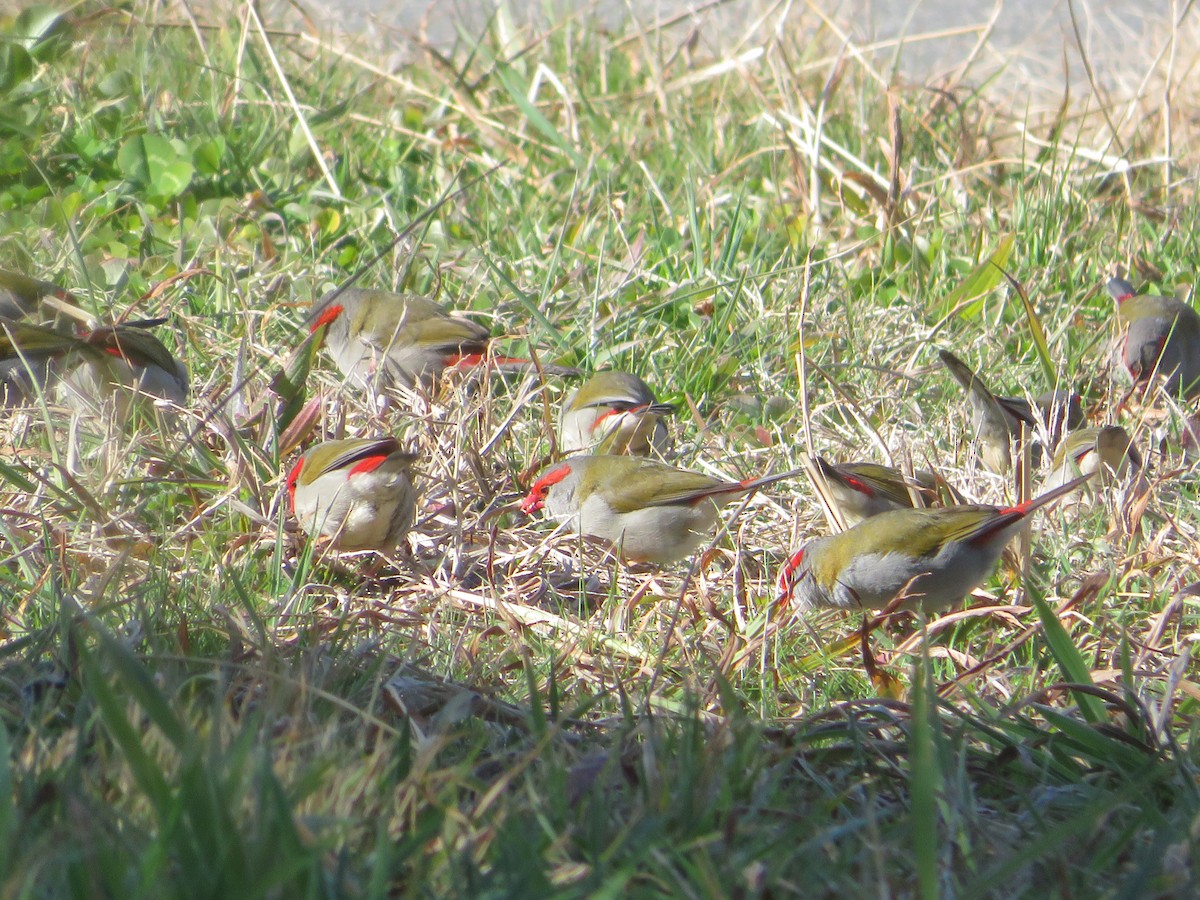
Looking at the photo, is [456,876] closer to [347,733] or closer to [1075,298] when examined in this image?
[347,733]

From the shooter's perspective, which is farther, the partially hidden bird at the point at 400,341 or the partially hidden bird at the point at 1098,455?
the partially hidden bird at the point at 400,341

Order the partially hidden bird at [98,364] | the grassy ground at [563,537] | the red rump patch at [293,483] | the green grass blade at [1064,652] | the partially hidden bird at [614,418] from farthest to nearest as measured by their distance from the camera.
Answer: the partially hidden bird at [614,418], the partially hidden bird at [98,364], the red rump patch at [293,483], the green grass blade at [1064,652], the grassy ground at [563,537]

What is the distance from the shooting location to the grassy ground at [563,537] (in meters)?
1.85

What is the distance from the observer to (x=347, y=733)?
7.34ft

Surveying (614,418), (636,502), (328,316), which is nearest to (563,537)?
(636,502)

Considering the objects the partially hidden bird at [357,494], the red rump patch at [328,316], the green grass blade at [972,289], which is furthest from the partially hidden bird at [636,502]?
the green grass blade at [972,289]

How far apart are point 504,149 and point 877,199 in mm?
1770

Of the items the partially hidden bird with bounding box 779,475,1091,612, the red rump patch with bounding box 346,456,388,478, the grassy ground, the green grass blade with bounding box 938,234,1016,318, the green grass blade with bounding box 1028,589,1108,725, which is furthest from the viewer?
the green grass blade with bounding box 938,234,1016,318

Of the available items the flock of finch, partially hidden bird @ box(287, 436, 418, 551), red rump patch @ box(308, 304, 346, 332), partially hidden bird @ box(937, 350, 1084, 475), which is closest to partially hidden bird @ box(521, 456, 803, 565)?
the flock of finch

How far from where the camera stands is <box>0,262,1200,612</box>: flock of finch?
10.6 ft

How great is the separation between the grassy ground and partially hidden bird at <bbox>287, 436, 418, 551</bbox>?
0.08 meters

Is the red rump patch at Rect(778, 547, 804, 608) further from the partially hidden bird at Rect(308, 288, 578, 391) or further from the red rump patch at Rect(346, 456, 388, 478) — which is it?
the partially hidden bird at Rect(308, 288, 578, 391)

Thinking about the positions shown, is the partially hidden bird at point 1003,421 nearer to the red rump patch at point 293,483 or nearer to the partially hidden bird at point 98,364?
the red rump patch at point 293,483

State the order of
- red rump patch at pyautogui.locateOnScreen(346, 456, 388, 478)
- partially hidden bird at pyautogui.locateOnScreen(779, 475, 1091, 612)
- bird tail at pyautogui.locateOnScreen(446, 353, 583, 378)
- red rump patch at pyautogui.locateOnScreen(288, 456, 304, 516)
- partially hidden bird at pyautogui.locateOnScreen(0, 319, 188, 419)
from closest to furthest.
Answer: partially hidden bird at pyautogui.locateOnScreen(779, 475, 1091, 612) < red rump patch at pyautogui.locateOnScreen(346, 456, 388, 478) < red rump patch at pyautogui.locateOnScreen(288, 456, 304, 516) < partially hidden bird at pyautogui.locateOnScreen(0, 319, 188, 419) < bird tail at pyautogui.locateOnScreen(446, 353, 583, 378)
